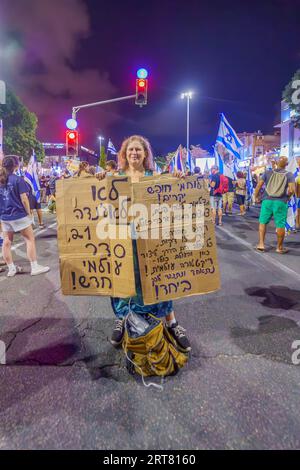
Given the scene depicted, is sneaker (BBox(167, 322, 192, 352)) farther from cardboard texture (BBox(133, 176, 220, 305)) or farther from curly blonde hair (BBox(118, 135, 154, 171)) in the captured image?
curly blonde hair (BBox(118, 135, 154, 171))

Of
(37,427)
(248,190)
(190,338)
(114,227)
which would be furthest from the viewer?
(248,190)

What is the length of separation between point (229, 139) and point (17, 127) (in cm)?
3850

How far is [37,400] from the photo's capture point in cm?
218

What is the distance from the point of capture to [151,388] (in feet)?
7.55

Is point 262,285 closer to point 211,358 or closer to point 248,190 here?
point 211,358

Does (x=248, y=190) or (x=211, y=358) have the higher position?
(x=248, y=190)

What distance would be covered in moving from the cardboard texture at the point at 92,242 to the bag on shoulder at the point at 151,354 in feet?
1.13

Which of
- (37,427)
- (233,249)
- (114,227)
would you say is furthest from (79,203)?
(233,249)

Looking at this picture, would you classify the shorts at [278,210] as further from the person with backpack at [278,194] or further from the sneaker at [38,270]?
the sneaker at [38,270]
